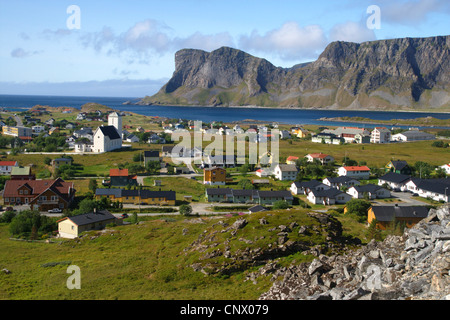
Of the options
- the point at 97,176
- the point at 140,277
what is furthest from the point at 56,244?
the point at 97,176

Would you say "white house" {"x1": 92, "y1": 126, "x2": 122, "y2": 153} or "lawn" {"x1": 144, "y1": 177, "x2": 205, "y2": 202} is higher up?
"white house" {"x1": 92, "y1": 126, "x2": 122, "y2": 153}

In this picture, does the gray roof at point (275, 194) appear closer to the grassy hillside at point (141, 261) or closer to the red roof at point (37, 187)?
the grassy hillside at point (141, 261)

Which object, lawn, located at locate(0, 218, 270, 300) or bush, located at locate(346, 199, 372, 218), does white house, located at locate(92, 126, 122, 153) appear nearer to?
lawn, located at locate(0, 218, 270, 300)

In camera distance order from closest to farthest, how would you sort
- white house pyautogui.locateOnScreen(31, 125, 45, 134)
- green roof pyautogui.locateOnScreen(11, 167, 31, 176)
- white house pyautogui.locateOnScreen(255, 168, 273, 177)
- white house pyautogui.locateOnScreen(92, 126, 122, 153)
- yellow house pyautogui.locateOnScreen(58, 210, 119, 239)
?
yellow house pyautogui.locateOnScreen(58, 210, 119, 239) → green roof pyautogui.locateOnScreen(11, 167, 31, 176) → white house pyautogui.locateOnScreen(255, 168, 273, 177) → white house pyautogui.locateOnScreen(92, 126, 122, 153) → white house pyautogui.locateOnScreen(31, 125, 45, 134)

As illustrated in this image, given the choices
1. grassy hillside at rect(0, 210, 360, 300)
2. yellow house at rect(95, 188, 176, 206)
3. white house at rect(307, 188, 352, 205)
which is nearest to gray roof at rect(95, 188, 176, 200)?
yellow house at rect(95, 188, 176, 206)

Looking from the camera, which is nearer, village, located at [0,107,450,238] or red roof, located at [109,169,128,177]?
village, located at [0,107,450,238]
